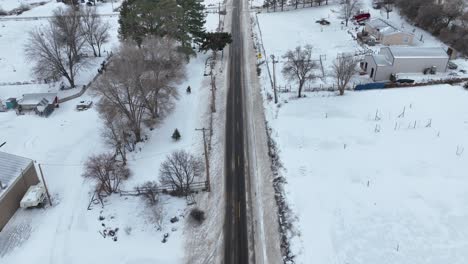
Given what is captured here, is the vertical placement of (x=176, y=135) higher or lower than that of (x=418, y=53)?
lower

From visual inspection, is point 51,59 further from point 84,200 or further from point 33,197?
point 84,200

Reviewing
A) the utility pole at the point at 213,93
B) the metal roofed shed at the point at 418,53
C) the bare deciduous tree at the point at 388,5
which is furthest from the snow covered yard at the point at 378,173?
the bare deciduous tree at the point at 388,5

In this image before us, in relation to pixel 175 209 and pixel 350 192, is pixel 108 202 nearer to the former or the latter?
pixel 175 209

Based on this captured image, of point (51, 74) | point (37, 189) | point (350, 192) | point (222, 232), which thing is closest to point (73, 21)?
point (51, 74)

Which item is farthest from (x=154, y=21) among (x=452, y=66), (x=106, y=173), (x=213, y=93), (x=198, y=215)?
(x=452, y=66)

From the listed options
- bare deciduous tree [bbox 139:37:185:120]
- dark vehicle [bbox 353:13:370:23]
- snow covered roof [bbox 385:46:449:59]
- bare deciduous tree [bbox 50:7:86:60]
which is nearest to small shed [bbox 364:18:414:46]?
snow covered roof [bbox 385:46:449:59]

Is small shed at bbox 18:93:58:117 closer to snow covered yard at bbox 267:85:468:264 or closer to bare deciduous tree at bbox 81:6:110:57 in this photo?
bare deciduous tree at bbox 81:6:110:57
